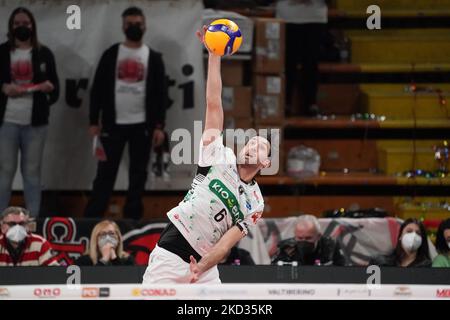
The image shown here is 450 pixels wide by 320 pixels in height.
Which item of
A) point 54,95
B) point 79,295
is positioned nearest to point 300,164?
point 54,95

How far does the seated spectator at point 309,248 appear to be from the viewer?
34.3ft

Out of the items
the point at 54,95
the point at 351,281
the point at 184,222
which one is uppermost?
the point at 54,95

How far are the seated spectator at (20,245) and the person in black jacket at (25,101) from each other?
1.24m

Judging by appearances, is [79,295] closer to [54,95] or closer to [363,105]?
[54,95]

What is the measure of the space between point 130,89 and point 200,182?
12.7 feet

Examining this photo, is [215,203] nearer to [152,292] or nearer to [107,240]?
[152,292]

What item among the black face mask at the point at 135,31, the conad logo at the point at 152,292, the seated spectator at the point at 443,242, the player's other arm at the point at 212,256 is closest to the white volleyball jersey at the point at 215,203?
the player's other arm at the point at 212,256

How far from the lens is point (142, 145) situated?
12.0 meters

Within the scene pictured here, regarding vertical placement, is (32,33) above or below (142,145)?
above

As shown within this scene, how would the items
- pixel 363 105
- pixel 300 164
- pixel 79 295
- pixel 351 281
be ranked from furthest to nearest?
pixel 363 105 < pixel 300 164 < pixel 351 281 < pixel 79 295

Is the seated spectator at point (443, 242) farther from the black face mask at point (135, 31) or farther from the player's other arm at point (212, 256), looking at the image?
the black face mask at point (135, 31)

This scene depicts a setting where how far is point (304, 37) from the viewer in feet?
42.6

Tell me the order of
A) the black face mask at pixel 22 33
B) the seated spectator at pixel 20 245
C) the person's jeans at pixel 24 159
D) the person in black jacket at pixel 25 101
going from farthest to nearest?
the person's jeans at pixel 24 159 < the person in black jacket at pixel 25 101 < the black face mask at pixel 22 33 < the seated spectator at pixel 20 245

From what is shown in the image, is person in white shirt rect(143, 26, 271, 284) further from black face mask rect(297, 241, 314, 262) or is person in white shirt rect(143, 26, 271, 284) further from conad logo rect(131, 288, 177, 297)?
black face mask rect(297, 241, 314, 262)
